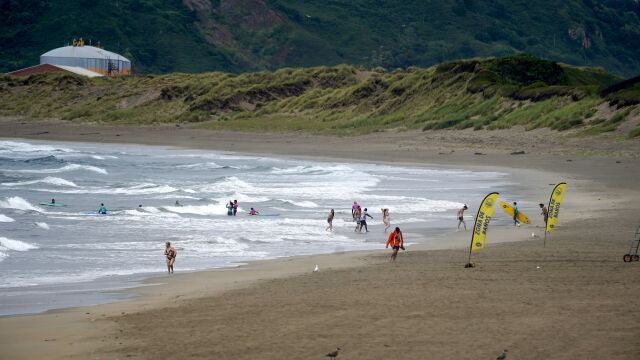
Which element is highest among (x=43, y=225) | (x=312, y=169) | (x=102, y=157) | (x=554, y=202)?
(x=102, y=157)

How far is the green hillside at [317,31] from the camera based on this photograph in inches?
4961

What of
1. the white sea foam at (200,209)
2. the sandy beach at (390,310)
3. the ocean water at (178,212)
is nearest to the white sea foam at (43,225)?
the ocean water at (178,212)

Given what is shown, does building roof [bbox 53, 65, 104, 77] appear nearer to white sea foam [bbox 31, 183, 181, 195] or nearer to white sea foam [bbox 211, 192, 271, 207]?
white sea foam [bbox 31, 183, 181, 195]

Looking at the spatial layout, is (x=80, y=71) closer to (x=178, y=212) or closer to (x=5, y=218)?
(x=178, y=212)

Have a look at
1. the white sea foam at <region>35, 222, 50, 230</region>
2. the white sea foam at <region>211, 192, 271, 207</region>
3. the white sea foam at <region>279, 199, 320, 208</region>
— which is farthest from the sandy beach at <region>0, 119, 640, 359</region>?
the white sea foam at <region>211, 192, 271, 207</region>

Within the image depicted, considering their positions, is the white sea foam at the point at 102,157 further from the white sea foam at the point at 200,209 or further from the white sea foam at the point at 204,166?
the white sea foam at the point at 200,209

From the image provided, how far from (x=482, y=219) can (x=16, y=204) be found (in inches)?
690

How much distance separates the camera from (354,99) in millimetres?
71625

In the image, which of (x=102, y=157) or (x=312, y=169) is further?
(x=102, y=157)

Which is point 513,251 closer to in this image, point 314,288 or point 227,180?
point 314,288

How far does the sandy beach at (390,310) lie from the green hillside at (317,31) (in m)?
105

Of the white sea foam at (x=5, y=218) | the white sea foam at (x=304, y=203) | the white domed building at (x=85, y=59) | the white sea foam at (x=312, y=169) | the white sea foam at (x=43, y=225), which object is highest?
the white domed building at (x=85, y=59)

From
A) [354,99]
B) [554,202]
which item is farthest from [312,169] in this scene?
[354,99]

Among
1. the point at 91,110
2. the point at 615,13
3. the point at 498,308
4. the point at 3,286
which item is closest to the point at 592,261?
the point at 498,308
